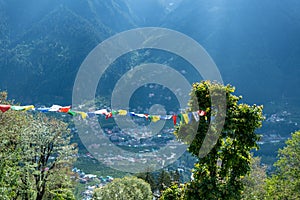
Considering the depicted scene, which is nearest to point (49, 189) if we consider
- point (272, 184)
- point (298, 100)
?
point (272, 184)

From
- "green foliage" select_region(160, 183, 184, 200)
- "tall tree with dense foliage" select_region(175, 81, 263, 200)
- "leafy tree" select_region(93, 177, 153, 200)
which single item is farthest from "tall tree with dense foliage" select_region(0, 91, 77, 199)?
"tall tree with dense foliage" select_region(175, 81, 263, 200)

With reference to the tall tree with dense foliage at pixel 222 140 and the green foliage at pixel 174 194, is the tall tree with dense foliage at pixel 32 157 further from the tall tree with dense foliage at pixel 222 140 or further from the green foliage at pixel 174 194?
the tall tree with dense foliage at pixel 222 140

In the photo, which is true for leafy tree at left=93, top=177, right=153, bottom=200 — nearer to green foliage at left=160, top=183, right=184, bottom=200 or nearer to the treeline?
the treeline

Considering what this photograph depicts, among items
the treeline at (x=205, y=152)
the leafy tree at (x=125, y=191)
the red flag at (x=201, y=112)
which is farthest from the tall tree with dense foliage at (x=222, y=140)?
the leafy tree at (x=125, y=191)

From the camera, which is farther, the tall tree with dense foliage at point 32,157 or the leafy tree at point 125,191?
the leafy tree at point 125,191

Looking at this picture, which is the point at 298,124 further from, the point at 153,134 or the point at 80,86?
the point at 80,86
